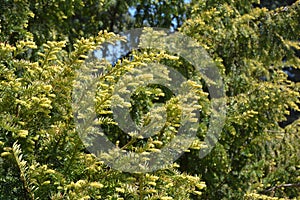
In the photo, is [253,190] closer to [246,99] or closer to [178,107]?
[246,99]

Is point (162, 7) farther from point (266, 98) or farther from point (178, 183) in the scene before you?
point (178, 183)

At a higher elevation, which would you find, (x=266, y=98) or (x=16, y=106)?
(x=266, y=98)

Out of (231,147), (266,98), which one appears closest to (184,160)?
(231,147)

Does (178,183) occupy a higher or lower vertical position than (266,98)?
lower

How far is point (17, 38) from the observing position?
8.90 feet

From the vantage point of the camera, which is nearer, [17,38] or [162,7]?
[17,38]

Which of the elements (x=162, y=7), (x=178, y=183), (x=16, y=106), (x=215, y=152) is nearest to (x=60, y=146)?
(x=16, y=106)

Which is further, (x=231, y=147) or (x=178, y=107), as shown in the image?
(x=231, y=147)

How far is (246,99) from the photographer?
10.8 feet

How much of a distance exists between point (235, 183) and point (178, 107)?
2.11 meters

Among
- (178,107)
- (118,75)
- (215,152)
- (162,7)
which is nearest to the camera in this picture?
(178,107)

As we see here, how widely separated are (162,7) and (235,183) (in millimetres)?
1828

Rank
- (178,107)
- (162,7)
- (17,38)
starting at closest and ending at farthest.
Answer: (178,107), (17,38), (162,7)

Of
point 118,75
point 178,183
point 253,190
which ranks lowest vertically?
point 253,190
